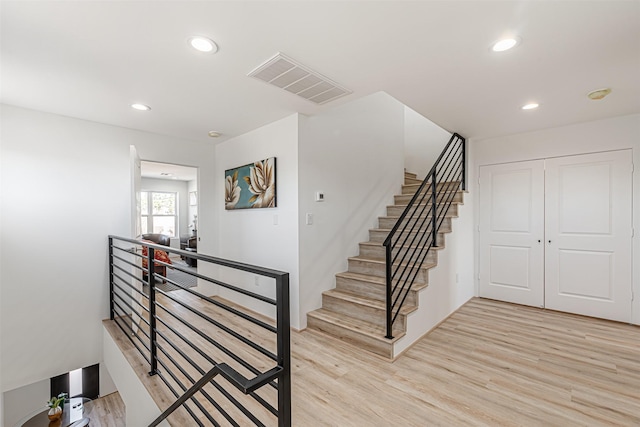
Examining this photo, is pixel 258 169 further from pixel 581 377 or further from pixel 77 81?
pixel 581 377

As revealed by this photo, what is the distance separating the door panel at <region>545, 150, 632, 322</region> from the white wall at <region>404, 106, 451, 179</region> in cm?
183

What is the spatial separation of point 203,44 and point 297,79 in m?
0.74

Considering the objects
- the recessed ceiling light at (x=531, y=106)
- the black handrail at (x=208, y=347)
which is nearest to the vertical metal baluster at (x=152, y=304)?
the black handrail at (x=208, y=347)

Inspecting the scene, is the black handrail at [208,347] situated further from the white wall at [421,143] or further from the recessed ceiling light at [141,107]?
the white wall at [421,143]

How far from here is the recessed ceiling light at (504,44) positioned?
1823mm

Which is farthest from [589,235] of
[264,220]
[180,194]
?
[180,194]

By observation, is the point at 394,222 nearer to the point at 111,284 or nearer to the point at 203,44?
the point at 203,44

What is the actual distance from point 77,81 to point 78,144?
46.5 inches

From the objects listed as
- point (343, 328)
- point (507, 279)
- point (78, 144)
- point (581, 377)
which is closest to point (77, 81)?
point (78, 144)

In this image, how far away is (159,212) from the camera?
9.22 metres

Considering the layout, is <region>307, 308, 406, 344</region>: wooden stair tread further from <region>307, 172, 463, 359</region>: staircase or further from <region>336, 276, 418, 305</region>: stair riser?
<region>336, 276, 418, 305</region>: stair riser

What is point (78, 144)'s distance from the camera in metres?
3.23

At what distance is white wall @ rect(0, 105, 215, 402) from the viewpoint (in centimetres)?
285

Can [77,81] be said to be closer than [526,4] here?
No
